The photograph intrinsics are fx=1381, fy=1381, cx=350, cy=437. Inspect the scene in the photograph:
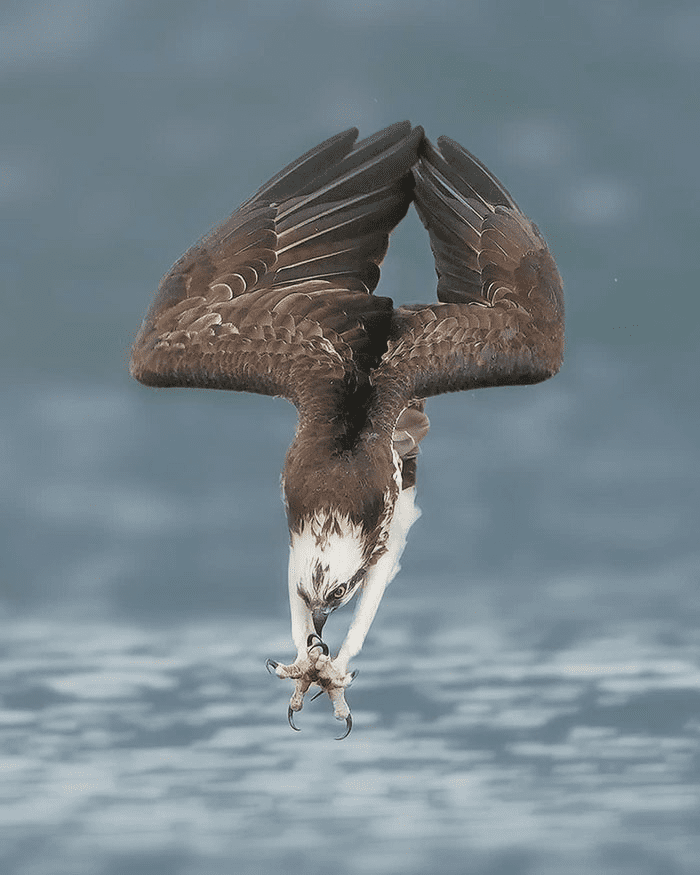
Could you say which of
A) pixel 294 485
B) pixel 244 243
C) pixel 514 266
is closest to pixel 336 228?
pixel 244 243

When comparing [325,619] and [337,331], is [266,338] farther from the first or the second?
[325,619]

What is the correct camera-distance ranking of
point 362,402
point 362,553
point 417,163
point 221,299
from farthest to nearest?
point 417,163, point 221,299, point 362,402, point 362,553

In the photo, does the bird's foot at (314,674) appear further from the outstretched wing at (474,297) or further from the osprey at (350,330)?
the outstretched wing at (474,297)

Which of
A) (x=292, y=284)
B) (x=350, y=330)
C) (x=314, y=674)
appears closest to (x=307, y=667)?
(x=314, y=674)

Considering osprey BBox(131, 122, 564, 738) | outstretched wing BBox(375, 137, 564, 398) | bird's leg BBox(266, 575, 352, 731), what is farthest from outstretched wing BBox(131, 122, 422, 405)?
bird's leg BBox(266, 575, 352, 731)

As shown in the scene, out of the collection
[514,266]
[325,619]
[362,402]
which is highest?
[514,266]

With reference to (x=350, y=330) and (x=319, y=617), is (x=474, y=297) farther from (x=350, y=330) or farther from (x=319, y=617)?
(x=319, y=617)

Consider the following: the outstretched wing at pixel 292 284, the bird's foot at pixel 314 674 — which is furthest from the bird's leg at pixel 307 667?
the outstretched wing at pixel 292 284
